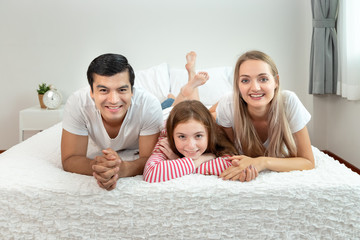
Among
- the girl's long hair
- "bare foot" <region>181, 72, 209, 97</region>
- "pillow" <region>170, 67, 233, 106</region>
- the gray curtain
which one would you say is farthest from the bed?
the gray curtain

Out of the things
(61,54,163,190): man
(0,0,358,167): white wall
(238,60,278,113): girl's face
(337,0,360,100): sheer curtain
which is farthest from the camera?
(0,0,358,167): white wall

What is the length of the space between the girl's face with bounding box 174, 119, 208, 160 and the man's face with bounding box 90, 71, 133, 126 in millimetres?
249

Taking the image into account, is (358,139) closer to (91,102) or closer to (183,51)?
(183,51)

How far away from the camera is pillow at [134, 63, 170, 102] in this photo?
3.21 m

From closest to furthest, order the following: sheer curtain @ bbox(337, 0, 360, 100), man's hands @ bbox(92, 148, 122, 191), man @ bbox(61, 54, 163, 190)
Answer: man's hands @ bbox(92, 148, 122, 191)
man @ bbox(61, 54, 163, 190)
sheer curtain @ bbox(337, 0, 360, 100)

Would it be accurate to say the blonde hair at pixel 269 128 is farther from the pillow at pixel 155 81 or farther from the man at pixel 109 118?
the pillow at pixel 155 81

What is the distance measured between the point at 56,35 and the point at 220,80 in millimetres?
1756

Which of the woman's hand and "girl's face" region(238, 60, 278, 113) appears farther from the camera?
"girl's face" region(238, 60, 278, 113)

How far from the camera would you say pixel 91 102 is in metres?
1.60

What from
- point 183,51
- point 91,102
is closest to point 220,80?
point 183,51

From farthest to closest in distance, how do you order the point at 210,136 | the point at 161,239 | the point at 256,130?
the point at 256,130, the point at 210,136, the point at 161,239

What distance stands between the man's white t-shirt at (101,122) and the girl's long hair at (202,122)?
11 cm

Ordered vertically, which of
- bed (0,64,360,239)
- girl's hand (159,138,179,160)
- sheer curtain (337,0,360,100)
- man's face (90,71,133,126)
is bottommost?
bed (0,64,360,239)

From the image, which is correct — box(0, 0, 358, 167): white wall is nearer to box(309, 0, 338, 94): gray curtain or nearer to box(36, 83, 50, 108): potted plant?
box(36, 83, 50, 108): potted plant
